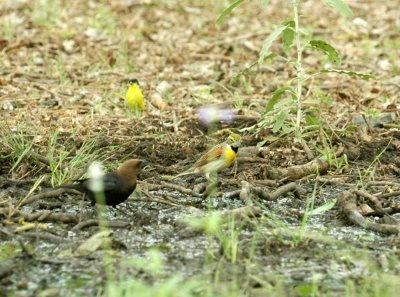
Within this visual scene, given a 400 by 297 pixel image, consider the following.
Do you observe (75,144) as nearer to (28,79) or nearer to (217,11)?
(28,79)

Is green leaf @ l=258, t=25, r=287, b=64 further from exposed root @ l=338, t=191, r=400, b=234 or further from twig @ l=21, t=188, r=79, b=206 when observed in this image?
twig @ l=21, t=188, r=79, b=206

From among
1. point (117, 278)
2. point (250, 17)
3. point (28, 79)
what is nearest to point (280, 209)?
point (117, 278)

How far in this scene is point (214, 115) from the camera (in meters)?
7.55

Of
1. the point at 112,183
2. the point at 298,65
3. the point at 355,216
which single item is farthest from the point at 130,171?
the point at 298,65

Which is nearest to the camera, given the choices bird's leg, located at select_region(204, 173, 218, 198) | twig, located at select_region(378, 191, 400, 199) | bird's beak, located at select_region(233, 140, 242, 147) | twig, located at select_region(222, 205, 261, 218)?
twig, located at select_region(222, 205, 261, 218)

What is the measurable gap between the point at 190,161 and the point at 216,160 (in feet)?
1.74

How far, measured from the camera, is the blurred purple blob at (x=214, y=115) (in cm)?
748

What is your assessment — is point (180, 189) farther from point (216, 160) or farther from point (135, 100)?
point (135, 100)

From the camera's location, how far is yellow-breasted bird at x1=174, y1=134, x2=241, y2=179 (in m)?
6.16

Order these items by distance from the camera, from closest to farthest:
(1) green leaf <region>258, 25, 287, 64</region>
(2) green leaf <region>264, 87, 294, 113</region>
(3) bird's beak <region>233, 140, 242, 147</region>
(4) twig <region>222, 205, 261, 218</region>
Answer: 1. (4) twig <region>222, 205, 261, 218</region>
2. (1) green leaf <region>258, 25, 287, 64</region>
3. (2) green leaf <region>264, 87, 294, 113</region>
4. (3) bird's beak <region>233, 140, 242, 147</region>

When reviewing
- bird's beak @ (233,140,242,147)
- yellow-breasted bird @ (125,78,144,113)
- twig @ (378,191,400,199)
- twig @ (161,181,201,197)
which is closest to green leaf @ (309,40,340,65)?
bird's beak @ (233,140,242,147)

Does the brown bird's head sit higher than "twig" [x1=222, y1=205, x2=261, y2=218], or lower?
higher

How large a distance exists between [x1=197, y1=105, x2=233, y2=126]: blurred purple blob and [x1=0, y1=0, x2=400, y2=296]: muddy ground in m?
0.05

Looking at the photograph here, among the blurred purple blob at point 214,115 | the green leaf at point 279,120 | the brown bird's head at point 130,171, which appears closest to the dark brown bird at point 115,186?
the brown bird's head at point 130,171
